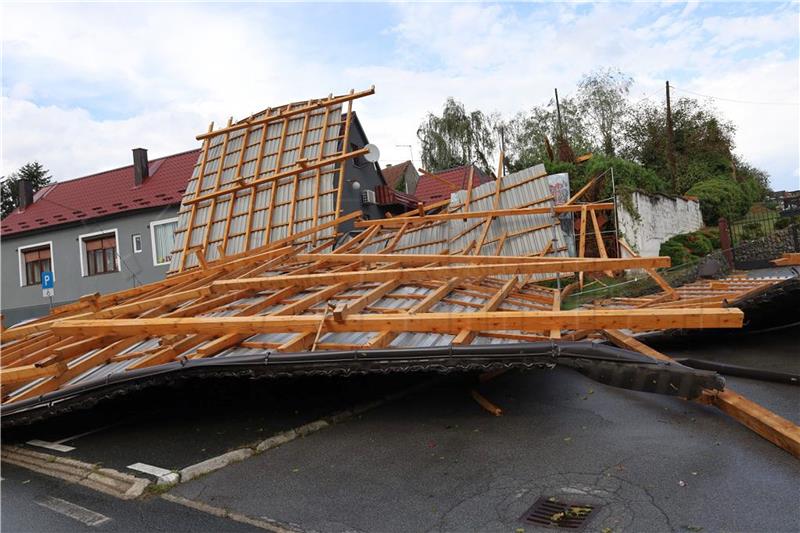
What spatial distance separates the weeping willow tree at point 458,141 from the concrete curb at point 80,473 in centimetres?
3392

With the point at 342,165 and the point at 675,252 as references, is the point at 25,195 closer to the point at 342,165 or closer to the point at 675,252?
the point at 342,165

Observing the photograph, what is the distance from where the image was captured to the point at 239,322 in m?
5.59

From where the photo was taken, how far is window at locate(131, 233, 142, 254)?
21.3 m

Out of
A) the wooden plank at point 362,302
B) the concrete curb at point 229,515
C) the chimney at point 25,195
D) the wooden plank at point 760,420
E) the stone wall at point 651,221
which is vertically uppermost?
the chimney at point 25,195

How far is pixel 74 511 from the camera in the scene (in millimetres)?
4164

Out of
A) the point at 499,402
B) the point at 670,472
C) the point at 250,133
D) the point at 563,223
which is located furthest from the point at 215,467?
the point at 250,133

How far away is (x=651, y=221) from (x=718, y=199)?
11143 millimetres

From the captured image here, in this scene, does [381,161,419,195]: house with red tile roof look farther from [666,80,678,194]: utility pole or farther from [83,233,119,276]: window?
[83,233,119,276]: window

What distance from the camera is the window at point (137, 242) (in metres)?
21.3

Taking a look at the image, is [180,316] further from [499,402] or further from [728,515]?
[728,515]

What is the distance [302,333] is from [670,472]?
10.9ft

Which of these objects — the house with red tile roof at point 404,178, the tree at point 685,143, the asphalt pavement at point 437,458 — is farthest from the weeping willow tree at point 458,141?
the asphalt pavement at point 437,458

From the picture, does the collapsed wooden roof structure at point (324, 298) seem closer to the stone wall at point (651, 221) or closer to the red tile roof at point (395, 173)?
the stone wall at point (651, 221)

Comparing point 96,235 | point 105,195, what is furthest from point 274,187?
point 105,195
